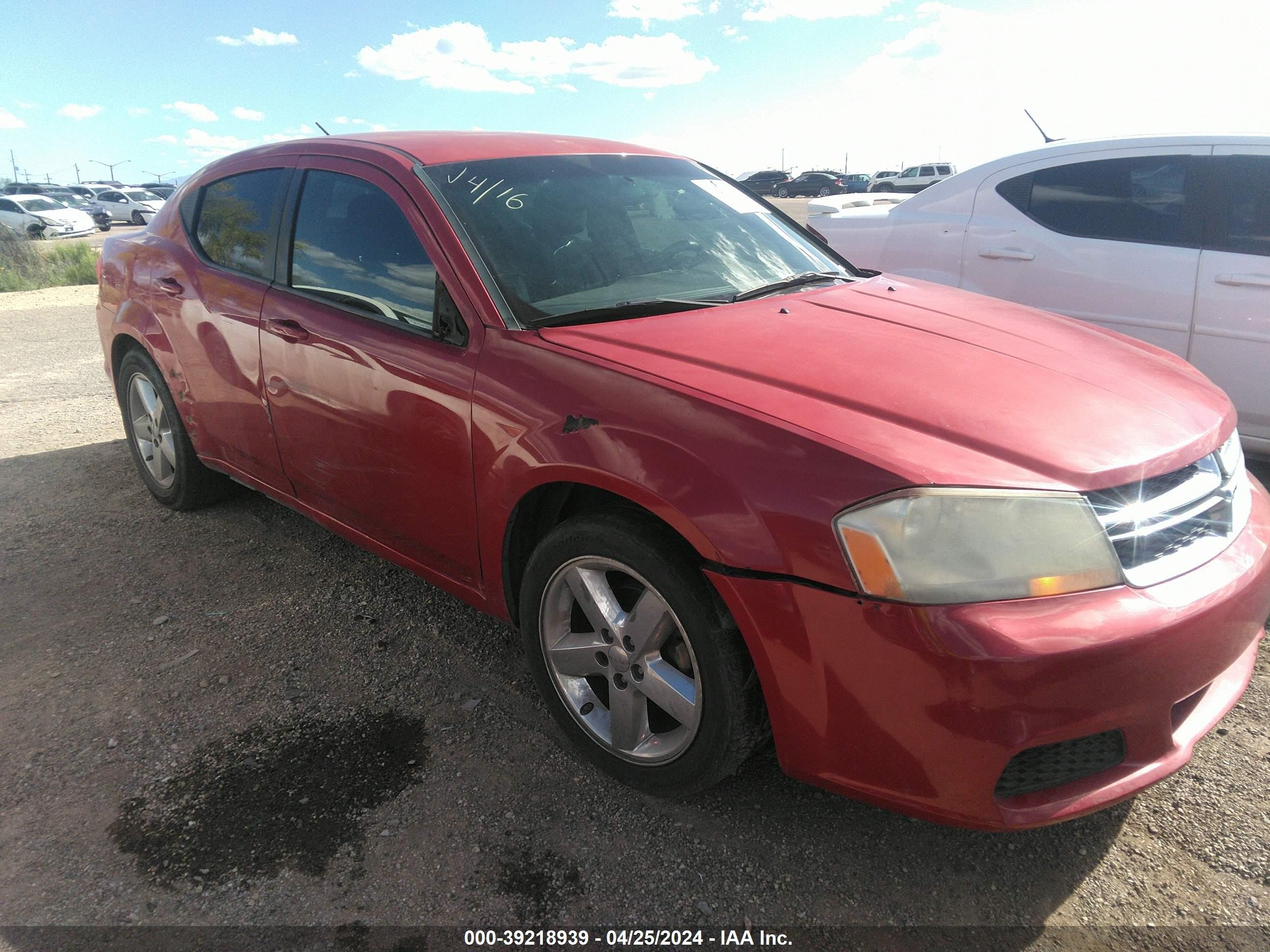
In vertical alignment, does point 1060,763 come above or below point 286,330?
below

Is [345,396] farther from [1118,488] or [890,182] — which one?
[890,182]

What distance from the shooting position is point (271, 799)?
7.79ft

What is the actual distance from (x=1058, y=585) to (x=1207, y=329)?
10.3 ft

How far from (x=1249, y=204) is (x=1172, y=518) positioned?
3.02 metres

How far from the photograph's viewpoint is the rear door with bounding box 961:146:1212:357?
14.0 ft

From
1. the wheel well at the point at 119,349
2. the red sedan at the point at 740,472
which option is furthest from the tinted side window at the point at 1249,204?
the wheel well at the point at 119,349

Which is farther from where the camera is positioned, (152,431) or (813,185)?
(813,185)

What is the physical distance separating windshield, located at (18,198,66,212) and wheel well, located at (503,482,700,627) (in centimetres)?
3528

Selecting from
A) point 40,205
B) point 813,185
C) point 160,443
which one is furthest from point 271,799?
point 813,185

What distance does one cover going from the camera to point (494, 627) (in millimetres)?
3264

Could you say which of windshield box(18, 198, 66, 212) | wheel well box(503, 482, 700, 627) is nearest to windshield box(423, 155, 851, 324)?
wheel well box(503, 482, 700, 627)

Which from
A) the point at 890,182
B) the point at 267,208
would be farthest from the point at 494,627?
the point at 890,182

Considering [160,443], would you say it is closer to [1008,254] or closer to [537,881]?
[537,881]

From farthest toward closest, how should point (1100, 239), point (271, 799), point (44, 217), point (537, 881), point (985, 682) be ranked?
1. point (44, 217)
2. point (1100, 239)
3. point (271, 799)
4. point (537, 881)
5. point (985, 682)
